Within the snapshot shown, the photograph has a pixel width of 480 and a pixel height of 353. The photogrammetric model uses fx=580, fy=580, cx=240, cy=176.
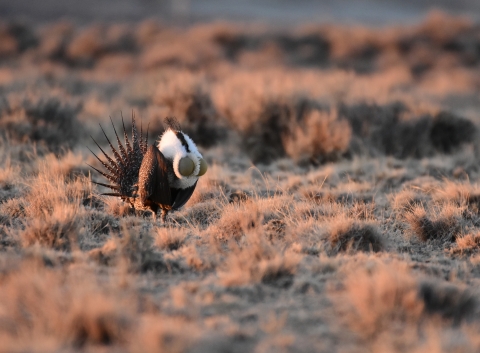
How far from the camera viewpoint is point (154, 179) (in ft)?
16.3

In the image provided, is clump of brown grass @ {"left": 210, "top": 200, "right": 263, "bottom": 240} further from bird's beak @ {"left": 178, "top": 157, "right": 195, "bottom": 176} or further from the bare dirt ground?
bird's beak @ {"left": 178, "top": 157, "right": 195, "bottom": 176}

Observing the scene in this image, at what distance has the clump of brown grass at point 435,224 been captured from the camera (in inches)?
210

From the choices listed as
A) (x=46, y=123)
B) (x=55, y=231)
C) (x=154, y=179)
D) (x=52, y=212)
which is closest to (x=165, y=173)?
(x=154, y=179)

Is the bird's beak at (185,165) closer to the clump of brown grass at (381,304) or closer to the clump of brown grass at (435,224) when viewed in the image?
the clump of brown grass at (381,304)

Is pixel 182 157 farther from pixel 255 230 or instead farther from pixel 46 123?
pixel 46 123

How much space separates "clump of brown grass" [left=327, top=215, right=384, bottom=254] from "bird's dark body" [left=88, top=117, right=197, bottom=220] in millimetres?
1292

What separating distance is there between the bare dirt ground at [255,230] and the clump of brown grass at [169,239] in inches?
0.5

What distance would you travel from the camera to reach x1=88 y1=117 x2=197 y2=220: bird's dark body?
194 inches

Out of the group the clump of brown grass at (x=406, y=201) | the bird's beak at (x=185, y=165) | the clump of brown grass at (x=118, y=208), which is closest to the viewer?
the bird's beak at (x=185, y=165)

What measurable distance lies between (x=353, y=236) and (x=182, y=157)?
1579mm

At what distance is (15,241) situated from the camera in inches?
188

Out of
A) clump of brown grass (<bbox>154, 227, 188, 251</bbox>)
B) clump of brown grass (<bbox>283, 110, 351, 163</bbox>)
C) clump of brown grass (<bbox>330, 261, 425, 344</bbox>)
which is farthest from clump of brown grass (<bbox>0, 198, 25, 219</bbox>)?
clump of brown grass (<bbox>283, 110, 351, 163</bbox>)

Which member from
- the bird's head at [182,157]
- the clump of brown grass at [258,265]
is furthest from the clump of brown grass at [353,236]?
the bird's head at [182,157]

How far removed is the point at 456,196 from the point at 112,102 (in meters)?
8.29
